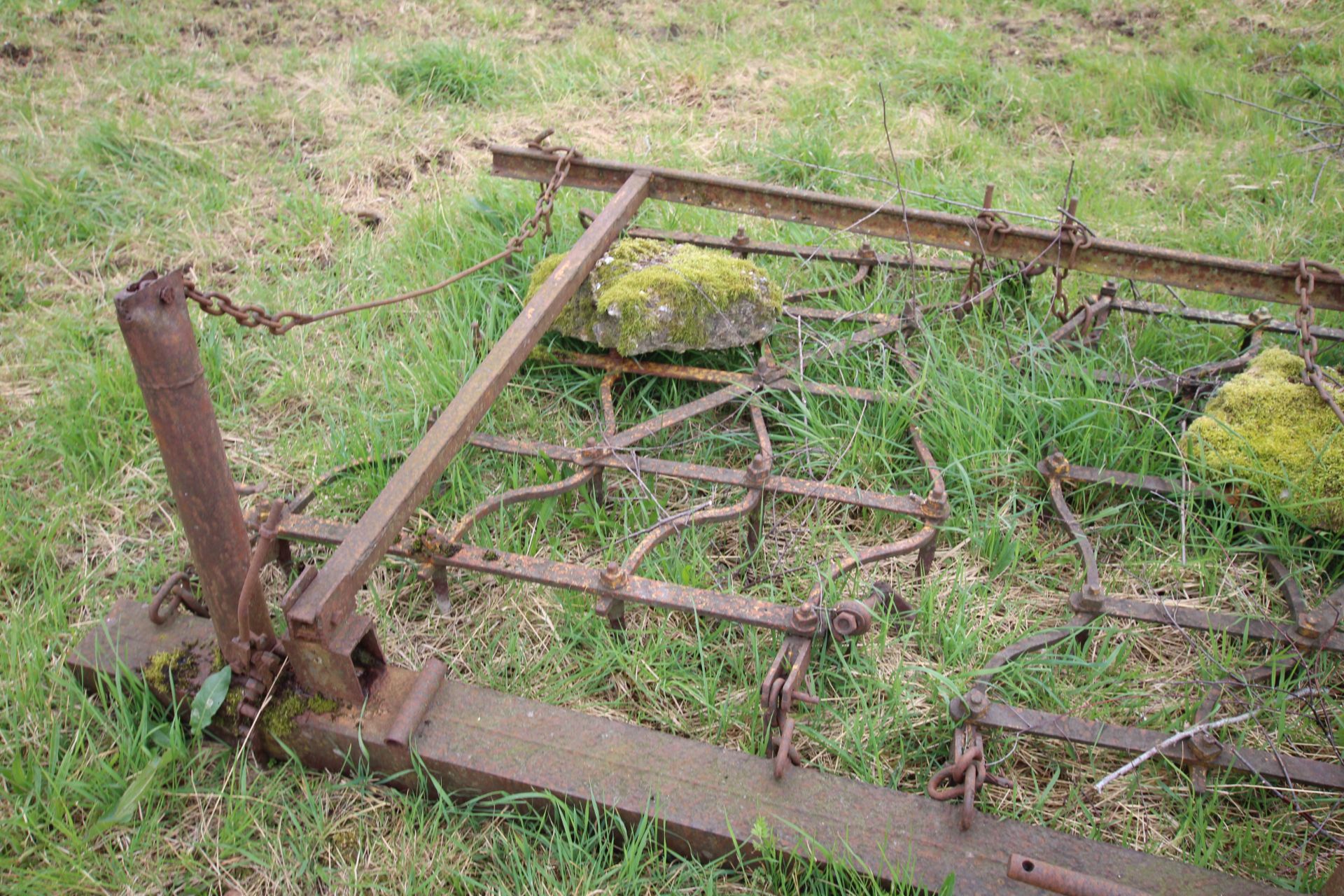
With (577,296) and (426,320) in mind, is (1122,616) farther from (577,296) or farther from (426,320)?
(426,320)

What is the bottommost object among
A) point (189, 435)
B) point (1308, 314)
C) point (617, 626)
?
point (617, 626)

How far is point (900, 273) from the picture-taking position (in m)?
4.23

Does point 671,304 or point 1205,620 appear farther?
point 671,304

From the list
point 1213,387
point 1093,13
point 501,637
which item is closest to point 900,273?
point 1213,387

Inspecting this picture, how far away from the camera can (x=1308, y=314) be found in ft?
10.5

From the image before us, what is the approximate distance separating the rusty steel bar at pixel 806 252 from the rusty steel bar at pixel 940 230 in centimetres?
29

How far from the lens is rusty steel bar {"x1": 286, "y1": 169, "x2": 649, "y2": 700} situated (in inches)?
85.2

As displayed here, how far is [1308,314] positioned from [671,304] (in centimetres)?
217

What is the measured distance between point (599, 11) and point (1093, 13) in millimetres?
3460

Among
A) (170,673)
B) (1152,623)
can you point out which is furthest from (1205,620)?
(170,673)

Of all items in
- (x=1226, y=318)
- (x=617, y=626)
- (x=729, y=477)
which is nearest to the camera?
(x=617, y=626)

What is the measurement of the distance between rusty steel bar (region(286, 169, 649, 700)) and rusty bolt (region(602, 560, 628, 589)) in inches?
20.5

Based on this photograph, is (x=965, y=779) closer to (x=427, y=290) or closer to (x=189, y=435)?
(x=189, y=435)

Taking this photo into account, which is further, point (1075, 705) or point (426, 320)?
point (426, 320)
